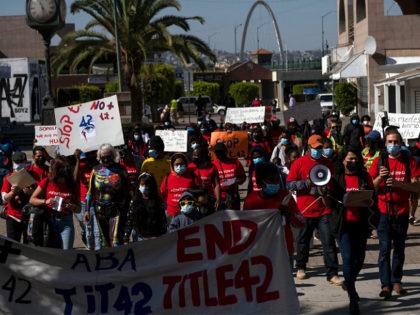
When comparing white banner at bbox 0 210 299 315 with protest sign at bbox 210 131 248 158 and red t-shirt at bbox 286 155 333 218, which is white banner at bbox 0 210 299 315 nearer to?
red t-shirt at bbox 286 155 333 218

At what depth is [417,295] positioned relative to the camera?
9.18 m

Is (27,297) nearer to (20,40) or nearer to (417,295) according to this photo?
(417,295)

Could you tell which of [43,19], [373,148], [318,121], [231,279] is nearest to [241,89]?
[43,19]

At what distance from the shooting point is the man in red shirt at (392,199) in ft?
29.3

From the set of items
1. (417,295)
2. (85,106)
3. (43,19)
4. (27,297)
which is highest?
(43,19)

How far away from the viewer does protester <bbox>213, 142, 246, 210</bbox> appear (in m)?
11.9

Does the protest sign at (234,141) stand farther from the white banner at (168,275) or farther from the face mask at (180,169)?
the white banner at (168,275)

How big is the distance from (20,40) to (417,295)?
78143mm

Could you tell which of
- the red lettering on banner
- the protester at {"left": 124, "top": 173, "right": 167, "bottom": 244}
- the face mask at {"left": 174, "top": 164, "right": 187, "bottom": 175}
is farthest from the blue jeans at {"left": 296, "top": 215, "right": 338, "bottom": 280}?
the red lettering on banner

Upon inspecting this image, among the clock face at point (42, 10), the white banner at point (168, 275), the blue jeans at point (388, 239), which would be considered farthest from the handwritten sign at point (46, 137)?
the clock face at point (42, 10)

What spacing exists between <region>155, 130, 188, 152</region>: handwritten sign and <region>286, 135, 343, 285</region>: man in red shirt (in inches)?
313

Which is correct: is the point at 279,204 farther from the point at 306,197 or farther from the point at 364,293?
the point at 364,293

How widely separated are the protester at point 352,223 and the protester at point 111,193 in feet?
7.84

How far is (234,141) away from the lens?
19234 millimetres
